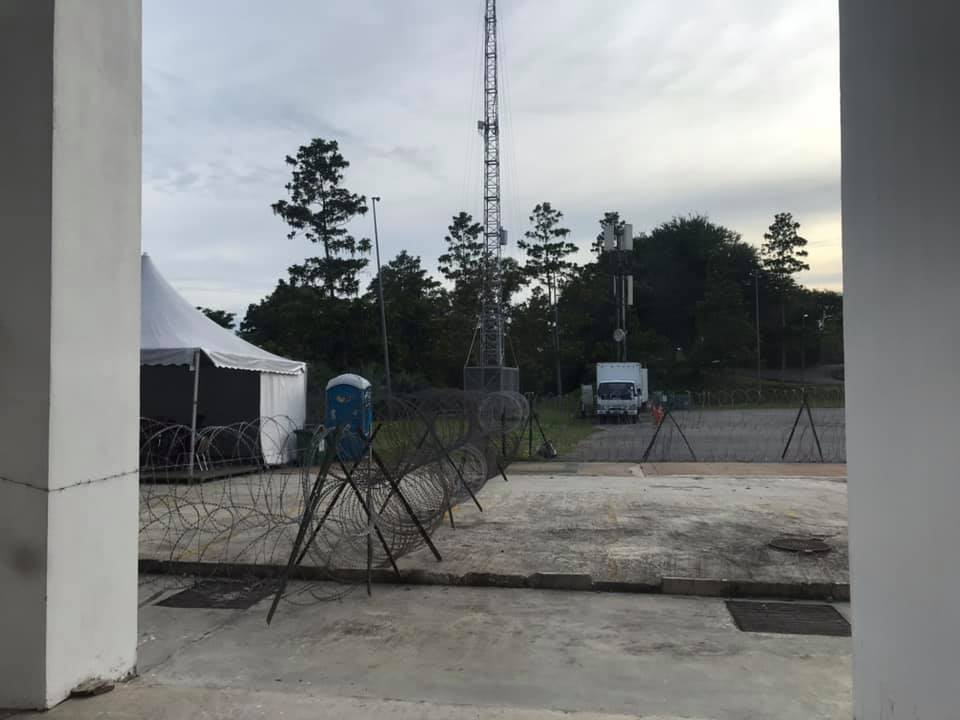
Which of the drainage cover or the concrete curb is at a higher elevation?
the drainage cover

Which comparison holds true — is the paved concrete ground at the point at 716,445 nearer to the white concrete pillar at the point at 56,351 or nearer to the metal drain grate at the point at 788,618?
the metal drain grate at the point at 788,618

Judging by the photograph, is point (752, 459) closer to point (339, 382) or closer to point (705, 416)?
point (339, 382)

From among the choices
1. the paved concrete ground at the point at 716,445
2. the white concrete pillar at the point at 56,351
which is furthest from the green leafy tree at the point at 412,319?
the white concrete pillar at the point at 56,351

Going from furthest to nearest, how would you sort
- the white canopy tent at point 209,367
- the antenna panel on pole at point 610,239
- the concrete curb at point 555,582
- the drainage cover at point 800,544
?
the antenna panel on pole at point 610,239
the white canopy tent at point 209,367
the drainage cover at point 800,544
the concrete curb at point 555,582

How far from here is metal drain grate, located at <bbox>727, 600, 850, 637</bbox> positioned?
5.95 meters

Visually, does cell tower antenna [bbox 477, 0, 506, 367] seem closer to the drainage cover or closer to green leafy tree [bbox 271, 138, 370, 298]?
green leafy tree [bbox 271, 138, 370, 298]

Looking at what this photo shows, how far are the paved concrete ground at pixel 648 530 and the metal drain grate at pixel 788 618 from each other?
0.40 m

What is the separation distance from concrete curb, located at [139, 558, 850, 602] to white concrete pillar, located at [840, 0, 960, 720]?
10.3 feet

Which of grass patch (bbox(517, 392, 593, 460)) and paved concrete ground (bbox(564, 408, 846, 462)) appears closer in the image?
paved concrete ground (bbox(564, 408, 846, 462))

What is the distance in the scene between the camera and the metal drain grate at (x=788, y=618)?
5.95 m

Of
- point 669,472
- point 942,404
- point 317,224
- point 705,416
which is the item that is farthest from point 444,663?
point 317,224

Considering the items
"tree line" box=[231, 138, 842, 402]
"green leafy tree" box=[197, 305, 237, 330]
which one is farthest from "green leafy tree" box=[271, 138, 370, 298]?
"green leafy tree" box=[197, 305, 237, 330]

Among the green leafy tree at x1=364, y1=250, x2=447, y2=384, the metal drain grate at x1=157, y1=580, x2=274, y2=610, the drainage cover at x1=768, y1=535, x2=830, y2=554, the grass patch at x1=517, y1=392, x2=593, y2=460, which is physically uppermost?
the green leafy tree at x1=364, y1=250, x2=447, y2=384

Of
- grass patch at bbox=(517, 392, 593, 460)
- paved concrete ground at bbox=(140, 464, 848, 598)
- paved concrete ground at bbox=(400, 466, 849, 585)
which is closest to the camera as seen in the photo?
paved concrete ground at bbox=(140, 464, 848, 598)
